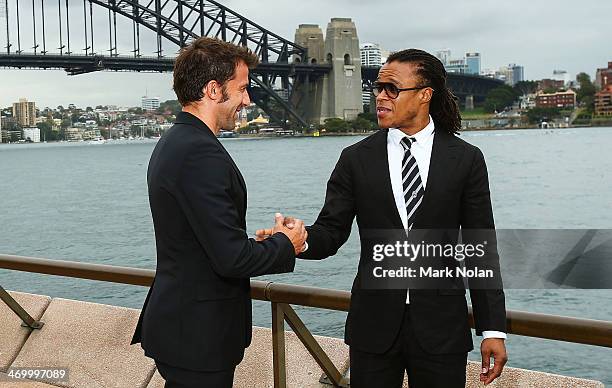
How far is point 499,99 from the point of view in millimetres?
69500

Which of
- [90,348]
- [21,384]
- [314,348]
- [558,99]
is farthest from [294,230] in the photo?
[558,99]

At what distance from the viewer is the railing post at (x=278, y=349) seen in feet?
7.73

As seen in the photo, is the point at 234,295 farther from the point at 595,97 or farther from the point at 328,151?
the point at 595,97

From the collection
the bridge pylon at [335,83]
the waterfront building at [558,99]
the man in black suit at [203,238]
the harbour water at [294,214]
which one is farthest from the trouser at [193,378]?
the waterfront building at [558,99]

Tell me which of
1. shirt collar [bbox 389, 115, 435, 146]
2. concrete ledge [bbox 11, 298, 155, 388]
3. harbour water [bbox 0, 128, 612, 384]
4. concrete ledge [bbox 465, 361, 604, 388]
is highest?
shirt collar [bbox 389, 115, 435, 146]

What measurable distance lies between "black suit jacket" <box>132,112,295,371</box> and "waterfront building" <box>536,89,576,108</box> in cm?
8126

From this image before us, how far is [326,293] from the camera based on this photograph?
2.18 meters

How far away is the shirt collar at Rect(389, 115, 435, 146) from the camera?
1.81 meters

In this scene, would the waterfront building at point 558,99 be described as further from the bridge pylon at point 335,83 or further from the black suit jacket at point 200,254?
the black suit jacket at point 200,254

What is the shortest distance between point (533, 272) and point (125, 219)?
12.0m

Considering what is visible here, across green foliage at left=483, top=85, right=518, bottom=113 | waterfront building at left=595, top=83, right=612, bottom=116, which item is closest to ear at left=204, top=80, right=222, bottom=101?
A: green foliage at left=483, top=85, right=518, bottom=113

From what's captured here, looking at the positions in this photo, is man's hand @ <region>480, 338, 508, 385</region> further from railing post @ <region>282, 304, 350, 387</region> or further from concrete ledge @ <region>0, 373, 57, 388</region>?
concrete ledge @ <region>0, 373, 57, 388</region>

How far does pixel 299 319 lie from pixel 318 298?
154 millimetres

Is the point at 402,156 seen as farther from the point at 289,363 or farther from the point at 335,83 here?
the point at 335,83
